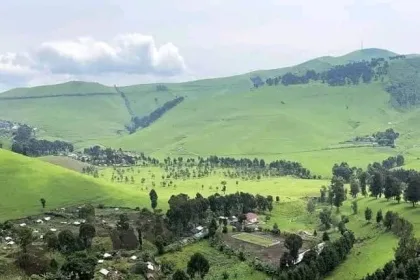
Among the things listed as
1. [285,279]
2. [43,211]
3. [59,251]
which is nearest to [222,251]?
[285,279]

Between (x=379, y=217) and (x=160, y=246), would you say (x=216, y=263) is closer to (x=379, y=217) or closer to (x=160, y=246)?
(x=160, y=246)

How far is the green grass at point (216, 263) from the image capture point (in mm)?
106613

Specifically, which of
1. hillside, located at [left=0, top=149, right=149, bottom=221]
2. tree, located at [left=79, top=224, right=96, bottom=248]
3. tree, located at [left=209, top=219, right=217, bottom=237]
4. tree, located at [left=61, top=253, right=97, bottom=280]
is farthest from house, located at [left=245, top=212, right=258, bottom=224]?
tree, located at [left=61, top=253, right=97, bottom=280]

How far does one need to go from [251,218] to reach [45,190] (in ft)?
252

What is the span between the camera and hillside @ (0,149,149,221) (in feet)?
552

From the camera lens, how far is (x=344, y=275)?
104938mm

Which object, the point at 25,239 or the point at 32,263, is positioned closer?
the point at 32,263

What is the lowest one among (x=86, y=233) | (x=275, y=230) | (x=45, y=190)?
(x=275, y=230)

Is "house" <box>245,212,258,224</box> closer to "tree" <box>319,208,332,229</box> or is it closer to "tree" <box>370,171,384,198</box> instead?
Answer: "tree" <box>319,208,332,229</box>

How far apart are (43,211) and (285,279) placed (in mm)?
94620

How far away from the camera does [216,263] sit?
11388 cm

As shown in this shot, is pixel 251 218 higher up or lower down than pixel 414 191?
lower down

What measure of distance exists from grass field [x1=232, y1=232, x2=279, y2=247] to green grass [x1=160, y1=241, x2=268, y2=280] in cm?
981

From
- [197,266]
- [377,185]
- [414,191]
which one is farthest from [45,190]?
[414,191]
